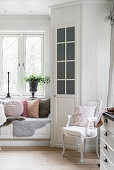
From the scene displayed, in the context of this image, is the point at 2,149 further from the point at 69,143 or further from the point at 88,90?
the point at 88,90

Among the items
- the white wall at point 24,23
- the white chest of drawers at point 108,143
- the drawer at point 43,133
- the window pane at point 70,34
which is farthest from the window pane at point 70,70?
the white chest of drawers at point 108,143

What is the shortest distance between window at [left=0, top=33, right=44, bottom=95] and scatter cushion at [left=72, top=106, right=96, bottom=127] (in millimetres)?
1623

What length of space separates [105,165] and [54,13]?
125 inches

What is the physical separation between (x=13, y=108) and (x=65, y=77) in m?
1.26

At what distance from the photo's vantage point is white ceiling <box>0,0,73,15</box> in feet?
15.0

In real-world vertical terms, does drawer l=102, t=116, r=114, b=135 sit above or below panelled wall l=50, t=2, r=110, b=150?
below

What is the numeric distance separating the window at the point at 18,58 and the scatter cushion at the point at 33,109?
0.59 meters

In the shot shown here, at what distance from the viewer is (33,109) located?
514 cm

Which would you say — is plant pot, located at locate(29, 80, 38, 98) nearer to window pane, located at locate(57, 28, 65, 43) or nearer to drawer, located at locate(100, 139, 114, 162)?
window pane, located at locate(57, 28, 65, 43)

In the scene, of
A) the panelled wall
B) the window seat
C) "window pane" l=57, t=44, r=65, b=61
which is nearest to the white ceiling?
the panelled wall

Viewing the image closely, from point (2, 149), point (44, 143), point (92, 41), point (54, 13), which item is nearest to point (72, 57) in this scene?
point (92, 41)

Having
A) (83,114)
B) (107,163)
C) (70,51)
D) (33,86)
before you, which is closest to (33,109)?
(33,86)

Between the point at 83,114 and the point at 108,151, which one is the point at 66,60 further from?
the point at 108,151

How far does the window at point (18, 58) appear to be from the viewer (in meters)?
5.72
